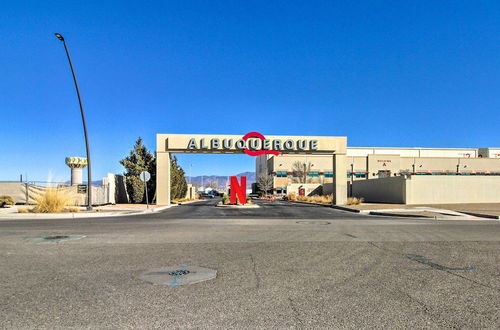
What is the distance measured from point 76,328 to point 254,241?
20.8ft

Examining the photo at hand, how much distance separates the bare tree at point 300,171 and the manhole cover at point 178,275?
8646cm

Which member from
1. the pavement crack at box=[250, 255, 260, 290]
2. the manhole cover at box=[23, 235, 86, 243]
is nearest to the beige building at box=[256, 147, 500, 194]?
the manhole cover at box=[23, 235, 86, 243]

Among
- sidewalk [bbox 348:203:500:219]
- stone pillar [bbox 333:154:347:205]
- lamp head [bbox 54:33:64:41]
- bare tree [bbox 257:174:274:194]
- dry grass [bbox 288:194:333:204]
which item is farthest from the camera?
bare tree [bbox 257:174:274:194]

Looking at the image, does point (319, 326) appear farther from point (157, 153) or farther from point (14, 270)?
Result: point (157, 153)

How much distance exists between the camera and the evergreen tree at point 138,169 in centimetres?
3478

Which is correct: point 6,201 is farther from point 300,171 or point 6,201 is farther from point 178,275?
point 300,171

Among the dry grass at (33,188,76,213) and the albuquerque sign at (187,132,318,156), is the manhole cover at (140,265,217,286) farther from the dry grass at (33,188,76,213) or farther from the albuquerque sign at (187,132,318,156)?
the albuquerque sign at (187,132,318,156)

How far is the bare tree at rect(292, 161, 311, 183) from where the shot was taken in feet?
304

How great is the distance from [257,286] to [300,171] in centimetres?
8991

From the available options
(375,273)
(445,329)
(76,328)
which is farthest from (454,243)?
(76,328)

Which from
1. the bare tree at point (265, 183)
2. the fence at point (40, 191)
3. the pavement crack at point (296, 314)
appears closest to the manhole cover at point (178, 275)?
the pavement crack at point (296, 314)

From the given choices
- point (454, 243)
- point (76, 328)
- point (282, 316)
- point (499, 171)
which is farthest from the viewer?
point (499, 171)

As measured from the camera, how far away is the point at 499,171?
88375mm

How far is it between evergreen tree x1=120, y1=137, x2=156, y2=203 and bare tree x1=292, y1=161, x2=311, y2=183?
60125 mm
